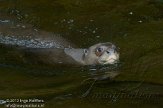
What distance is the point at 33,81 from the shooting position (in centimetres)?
557

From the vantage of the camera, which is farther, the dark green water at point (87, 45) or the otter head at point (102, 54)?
the otter head at point (102, 54)

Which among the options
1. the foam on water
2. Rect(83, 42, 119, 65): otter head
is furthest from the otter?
the foam on water

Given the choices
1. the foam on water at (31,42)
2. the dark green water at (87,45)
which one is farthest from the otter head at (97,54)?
the foam on water at (31,42)

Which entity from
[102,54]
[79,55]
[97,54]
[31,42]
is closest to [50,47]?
[31,42]

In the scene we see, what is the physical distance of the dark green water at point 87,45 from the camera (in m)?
5.12

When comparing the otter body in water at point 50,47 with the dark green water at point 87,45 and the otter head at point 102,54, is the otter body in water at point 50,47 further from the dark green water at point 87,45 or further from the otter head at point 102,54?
the dark green water at point 87,45

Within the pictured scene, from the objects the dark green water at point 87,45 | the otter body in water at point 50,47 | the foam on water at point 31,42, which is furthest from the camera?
the foam on water at point 31,42

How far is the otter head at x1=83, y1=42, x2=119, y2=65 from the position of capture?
620cm

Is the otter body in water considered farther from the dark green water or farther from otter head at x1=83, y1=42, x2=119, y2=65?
the dark green water

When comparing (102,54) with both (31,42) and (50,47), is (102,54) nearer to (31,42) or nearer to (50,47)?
(50,47)

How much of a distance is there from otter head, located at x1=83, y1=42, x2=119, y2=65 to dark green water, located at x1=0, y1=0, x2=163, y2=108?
18 centimetres

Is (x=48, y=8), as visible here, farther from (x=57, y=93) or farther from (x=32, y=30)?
(x=57, y=93)

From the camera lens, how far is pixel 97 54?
6457mm

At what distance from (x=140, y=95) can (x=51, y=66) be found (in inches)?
62.8
